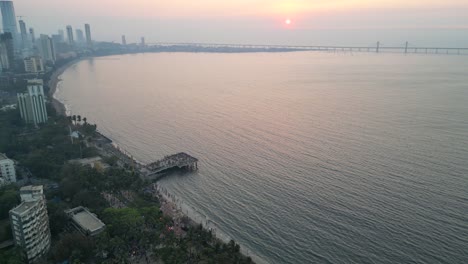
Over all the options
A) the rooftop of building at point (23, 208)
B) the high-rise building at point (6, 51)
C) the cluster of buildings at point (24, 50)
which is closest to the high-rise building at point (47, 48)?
the cluster of buildings at point (24, 50)

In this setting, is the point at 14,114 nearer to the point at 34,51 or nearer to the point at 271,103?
the point at 271,103

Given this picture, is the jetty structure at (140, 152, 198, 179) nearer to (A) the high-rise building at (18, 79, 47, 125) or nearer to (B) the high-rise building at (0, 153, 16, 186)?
(B) the high-rise building at (0, 153, 16, 186)

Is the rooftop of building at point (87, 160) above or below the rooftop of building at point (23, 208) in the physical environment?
below

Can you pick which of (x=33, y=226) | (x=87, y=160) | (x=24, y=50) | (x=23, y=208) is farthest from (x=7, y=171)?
(x=24, y=50)

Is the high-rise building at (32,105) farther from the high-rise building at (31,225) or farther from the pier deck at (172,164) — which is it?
the high-rise building at (31,225)

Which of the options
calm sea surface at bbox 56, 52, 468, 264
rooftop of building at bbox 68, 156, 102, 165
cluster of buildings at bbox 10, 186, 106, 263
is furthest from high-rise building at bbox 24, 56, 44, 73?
cluster of buildings at bbox 10, 186, 106, 263
